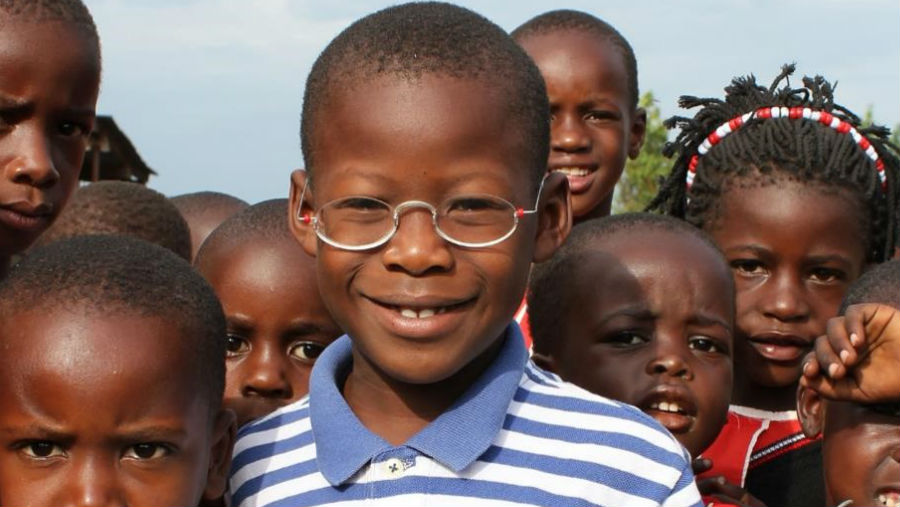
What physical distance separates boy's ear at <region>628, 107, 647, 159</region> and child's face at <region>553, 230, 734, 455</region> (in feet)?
7.03

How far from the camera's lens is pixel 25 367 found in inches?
109

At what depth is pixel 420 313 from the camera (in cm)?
284

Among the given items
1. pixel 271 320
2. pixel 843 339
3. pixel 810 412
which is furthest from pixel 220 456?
pixel 810 412

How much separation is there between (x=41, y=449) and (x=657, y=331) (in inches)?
65.5

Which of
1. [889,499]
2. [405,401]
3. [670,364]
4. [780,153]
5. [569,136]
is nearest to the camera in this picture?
[405,401]

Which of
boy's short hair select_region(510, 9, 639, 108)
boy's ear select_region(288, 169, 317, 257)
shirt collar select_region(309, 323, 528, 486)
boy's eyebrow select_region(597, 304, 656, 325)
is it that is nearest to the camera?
shirt collar select_region(309, 323, 528, 486)

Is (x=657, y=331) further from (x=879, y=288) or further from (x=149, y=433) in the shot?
(x=149, y=433)

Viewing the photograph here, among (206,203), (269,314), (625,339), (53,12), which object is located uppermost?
(53,12)

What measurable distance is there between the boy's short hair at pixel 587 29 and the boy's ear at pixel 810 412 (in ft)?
8.70

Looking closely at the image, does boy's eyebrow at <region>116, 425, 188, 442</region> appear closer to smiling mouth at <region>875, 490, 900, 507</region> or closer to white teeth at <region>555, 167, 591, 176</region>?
smiling mouth at <region>875, 490, 900, 507</region>

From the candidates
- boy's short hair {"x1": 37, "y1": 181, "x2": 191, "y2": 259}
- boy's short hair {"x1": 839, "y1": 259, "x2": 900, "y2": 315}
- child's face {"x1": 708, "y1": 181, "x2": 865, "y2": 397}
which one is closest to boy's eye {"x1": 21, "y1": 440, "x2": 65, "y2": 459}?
boy's short hair {"x1": 839, "y1": 259, "x2": 900, "y2": 315}

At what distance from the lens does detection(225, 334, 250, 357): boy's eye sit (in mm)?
Answer: 3904

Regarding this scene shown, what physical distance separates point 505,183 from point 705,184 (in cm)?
189

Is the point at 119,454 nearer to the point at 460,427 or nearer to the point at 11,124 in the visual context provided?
the point at 460,427
